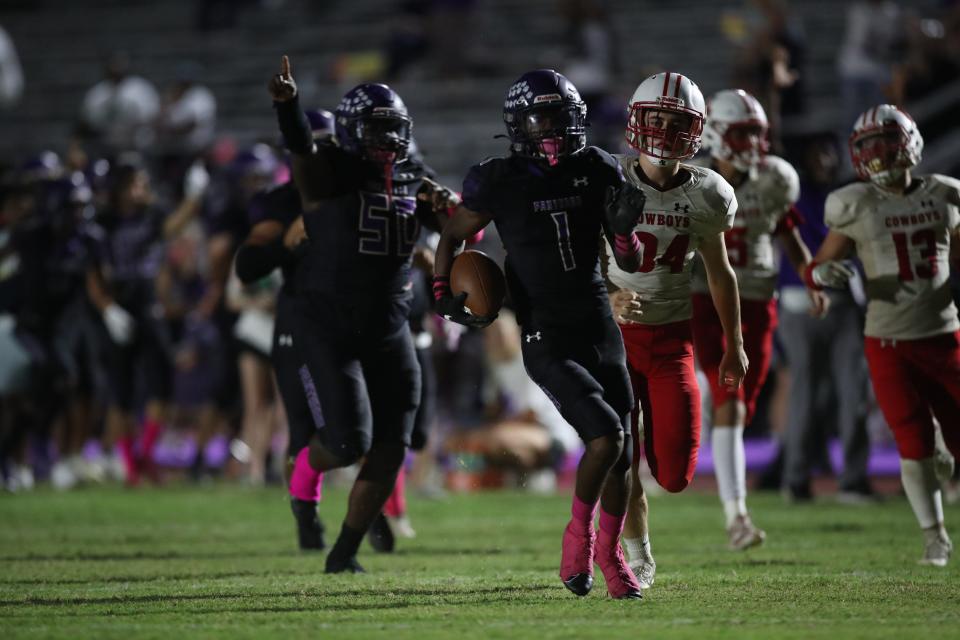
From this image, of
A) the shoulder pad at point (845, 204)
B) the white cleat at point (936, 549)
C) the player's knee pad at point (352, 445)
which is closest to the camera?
the player's knee pad at point (352, 445)

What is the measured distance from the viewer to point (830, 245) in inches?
259

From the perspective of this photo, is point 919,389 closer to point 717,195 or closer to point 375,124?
point 717,195

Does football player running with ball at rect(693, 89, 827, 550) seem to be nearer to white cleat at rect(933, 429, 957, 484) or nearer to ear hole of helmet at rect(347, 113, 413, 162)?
white cleat at rect(933, 429, 957, 484)

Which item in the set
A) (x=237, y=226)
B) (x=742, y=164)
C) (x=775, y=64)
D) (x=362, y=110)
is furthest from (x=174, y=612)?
(x=237, y=226)

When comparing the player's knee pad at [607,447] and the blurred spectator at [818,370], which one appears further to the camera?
the blurred spectator at [818,370]

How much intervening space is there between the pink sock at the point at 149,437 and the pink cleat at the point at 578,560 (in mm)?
7761

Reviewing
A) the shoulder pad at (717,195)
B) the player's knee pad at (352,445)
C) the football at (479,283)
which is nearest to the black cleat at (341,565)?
the player's knee pad at (352,445)

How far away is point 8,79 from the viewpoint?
1923cm

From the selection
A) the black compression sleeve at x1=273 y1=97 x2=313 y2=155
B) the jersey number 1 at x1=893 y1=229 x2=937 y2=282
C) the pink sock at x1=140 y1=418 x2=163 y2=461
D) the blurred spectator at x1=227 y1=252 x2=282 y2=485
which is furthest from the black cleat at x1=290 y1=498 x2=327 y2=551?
the pink sock at x1=140 y1=418 x2=163 y2=461

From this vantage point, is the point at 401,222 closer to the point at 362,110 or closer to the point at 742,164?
the point at 362,110

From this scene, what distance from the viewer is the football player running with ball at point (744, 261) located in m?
7.15

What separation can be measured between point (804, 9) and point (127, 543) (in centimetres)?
1162

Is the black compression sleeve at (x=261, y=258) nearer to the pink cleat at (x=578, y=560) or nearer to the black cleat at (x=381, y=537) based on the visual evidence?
the black cleat at (x=381, y=537)

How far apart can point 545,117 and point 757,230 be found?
Answer: 231cm
